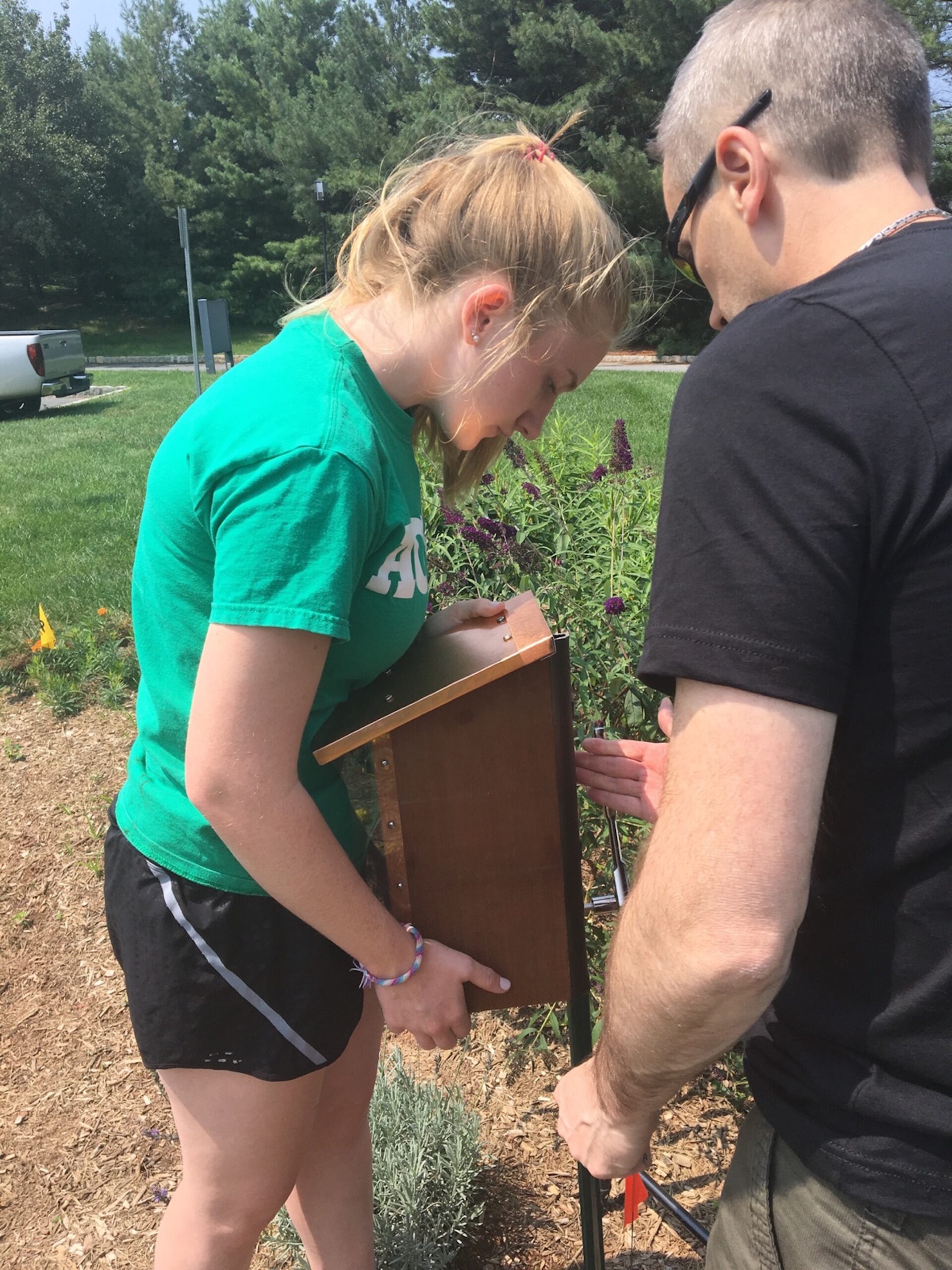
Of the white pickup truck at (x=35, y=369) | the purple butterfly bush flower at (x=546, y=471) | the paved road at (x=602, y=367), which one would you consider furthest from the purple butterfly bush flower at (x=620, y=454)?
the white pickup truck at (x=35, y=369)

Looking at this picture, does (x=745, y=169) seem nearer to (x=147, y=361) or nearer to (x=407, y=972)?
(x=407, y=972)

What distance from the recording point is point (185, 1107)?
138 centimetres

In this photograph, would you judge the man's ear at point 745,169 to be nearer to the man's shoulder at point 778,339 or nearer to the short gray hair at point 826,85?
the short gray hair at point 826,85

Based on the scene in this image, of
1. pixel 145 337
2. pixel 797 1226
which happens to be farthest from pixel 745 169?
pixel 145 337

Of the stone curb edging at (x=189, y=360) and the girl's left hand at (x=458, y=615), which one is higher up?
the girl's left hand at (x=458, y=615)

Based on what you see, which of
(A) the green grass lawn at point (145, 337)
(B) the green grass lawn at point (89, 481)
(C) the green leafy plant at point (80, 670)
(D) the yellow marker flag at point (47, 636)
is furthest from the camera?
(A) the green grass lawn at point (145, 337)

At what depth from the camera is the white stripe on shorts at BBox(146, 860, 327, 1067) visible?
4.30 feet

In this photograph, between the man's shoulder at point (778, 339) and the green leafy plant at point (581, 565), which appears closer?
the man's shoulder at point (778, 339)

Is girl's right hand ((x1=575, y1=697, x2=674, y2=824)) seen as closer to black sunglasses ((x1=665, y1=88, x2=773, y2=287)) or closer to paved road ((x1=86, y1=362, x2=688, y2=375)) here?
black sunglasses ((x1=665, y1=88, x2=773, y2=287))

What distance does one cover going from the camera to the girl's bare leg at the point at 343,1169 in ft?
5.36

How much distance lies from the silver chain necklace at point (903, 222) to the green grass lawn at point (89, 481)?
3176mm

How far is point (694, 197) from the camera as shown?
1153mm

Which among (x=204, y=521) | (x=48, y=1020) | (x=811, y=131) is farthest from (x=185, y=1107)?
(x=48, y=1020)

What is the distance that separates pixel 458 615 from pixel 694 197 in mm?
680
